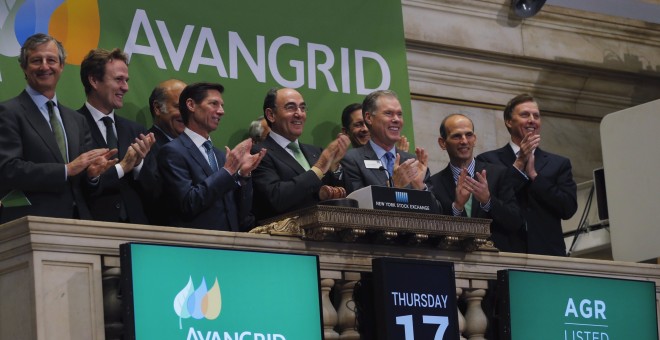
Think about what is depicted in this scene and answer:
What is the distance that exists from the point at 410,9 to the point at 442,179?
308 cm

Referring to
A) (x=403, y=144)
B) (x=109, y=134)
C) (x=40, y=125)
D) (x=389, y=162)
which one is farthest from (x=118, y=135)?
(x=403, y=144)

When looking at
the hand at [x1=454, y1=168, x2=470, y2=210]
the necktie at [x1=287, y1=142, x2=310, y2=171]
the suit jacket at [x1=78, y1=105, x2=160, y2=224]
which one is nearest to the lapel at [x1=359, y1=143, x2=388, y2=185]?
the necktie at [x1=287, y1=142, x2=310, y2=171]

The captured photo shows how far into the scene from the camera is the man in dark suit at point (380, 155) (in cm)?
873

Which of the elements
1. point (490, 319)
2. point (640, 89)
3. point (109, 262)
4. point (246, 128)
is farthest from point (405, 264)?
point (640, 89)

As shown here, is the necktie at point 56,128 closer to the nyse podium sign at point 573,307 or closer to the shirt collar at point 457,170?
the nyse podium sign at point 573,307

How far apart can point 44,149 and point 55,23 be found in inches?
64.9

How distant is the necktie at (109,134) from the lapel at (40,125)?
21.9 inches

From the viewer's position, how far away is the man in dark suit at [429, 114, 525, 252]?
8906mm

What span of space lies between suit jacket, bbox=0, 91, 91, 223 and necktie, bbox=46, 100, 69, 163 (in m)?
0.03

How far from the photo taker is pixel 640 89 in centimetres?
1329

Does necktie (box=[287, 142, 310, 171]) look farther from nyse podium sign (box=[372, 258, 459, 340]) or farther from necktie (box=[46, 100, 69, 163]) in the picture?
necktie (box=[46, 100, 69, 163])

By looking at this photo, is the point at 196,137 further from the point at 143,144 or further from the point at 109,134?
the point at 109,134

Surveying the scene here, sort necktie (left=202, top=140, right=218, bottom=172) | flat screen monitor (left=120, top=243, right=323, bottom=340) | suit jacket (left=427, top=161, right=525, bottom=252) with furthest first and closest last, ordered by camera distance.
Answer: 1. suit jacket (left=427, top=161, right=525, bottom=252)
2. necktie (left=202, top=140, right=218, bottom=172)
3. flat screen monitor (left=120, top=243, right=323, bottom=340)

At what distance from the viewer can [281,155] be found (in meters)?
8.70
